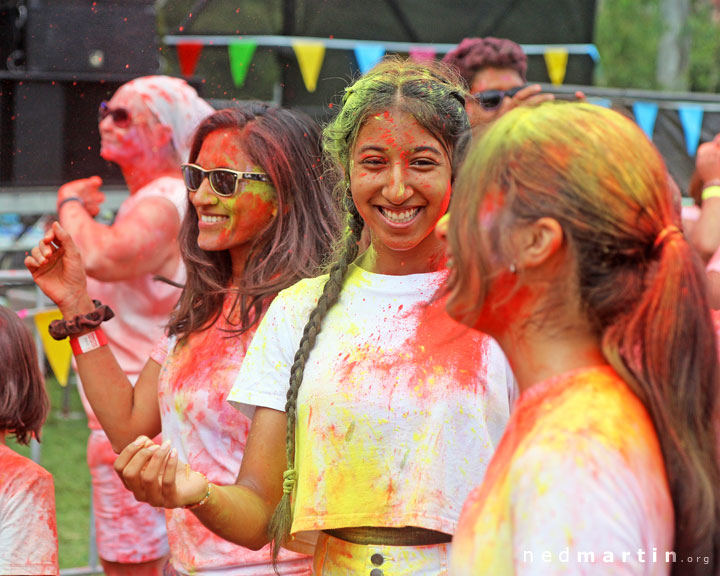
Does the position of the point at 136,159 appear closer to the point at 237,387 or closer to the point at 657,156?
the point at 237,387

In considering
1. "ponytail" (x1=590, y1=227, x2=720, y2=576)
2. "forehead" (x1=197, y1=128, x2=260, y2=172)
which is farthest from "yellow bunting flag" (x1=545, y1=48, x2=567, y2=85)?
"ponytail" (x1=590, y1=227, x2=720, y2=576)

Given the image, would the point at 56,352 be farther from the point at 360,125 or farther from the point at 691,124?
the point at 691,124

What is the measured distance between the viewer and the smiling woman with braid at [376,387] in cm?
179

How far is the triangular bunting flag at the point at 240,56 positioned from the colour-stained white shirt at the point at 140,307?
1.71m

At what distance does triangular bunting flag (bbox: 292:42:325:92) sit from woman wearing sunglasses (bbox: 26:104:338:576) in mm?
2791

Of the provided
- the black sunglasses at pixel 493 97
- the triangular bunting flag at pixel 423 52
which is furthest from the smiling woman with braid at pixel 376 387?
the triangular bunting flag at pixel 423 52

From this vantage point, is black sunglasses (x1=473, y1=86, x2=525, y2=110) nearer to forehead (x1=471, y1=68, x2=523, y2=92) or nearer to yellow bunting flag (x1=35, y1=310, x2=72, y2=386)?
forehead (x1=471, y1=68, x2=523, y2=92)

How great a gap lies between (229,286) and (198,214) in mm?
225

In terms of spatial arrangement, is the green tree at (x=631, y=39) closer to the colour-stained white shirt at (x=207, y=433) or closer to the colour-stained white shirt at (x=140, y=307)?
the colour-stained white shirt at (x=140, y=307)

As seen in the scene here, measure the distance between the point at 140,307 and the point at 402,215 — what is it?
1.94 meters

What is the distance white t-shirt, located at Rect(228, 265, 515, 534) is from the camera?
1.79 metres

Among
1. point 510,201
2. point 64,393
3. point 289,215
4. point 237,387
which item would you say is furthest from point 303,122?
point 64,393

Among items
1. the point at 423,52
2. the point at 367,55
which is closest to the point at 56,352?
the point at 367,55

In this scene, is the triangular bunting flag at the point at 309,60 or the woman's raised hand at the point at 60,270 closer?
the woman's raised hand at the point at 60,270
